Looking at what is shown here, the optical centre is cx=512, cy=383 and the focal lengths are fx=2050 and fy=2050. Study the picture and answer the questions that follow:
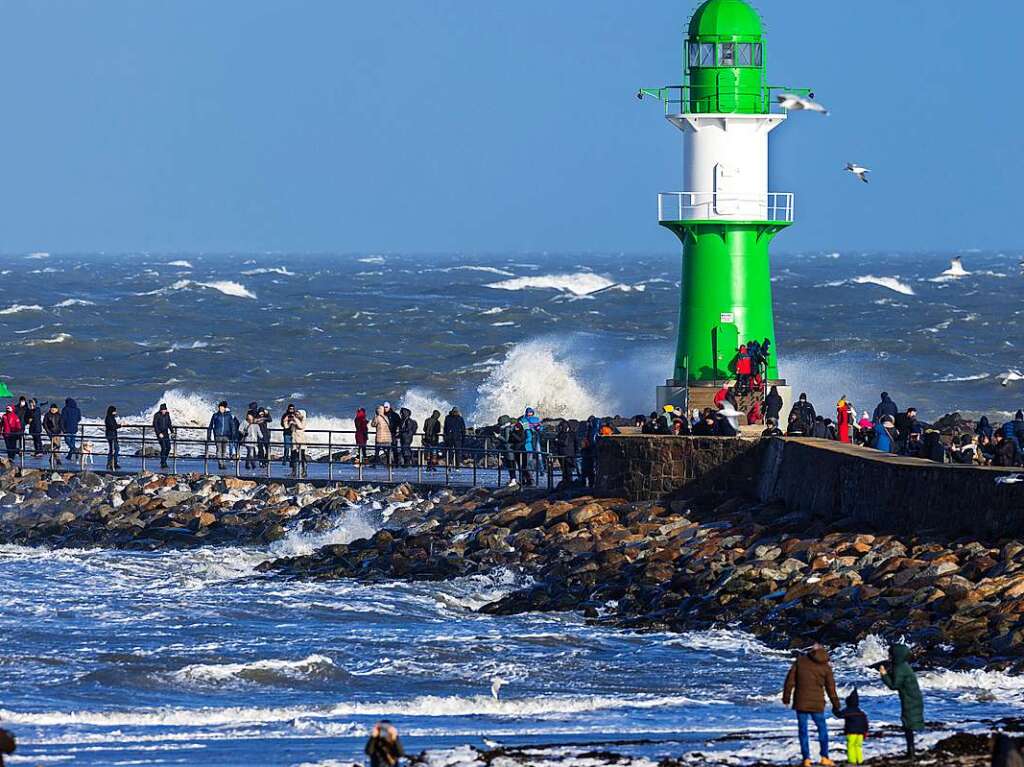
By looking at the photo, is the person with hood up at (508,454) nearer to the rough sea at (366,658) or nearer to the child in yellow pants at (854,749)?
the rough sea at (366,658)

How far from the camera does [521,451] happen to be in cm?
2461

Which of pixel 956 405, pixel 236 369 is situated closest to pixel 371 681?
pixel 956 405

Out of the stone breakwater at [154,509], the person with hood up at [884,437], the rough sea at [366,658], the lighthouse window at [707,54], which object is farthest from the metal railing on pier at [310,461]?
Answer: the lighthouse window at [707,54]

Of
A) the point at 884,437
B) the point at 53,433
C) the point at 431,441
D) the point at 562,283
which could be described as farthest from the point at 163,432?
the point at 562,283

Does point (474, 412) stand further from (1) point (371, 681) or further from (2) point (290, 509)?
(1) point (371, 681)

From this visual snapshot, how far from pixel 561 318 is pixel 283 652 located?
193 feet

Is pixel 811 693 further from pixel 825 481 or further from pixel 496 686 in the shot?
pixel 825 481

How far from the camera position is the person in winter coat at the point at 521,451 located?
24.7 m

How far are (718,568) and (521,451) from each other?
5653 millimetres

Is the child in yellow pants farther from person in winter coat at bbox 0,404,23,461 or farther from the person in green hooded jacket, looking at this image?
person in winter coat at bbox 0,404,23,461

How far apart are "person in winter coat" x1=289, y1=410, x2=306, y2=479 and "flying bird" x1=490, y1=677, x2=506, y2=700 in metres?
10.4

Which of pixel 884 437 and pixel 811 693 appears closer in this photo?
pixel 811 693

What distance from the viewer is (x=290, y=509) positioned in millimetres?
24656

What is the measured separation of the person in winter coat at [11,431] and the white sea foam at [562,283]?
7161cm
